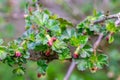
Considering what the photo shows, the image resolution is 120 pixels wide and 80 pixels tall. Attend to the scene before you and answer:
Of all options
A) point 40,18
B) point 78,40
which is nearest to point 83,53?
point 78,40

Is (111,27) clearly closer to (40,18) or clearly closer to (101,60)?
(101,60)

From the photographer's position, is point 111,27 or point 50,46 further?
point 111,27

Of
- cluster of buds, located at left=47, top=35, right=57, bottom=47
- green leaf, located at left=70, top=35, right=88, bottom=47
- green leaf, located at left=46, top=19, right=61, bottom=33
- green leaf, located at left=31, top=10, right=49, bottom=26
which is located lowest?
green leaf, located at left=70, top=35, right=88, bottom=47

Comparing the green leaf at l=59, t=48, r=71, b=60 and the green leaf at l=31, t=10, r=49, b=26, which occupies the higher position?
the green leaf at l=31, t=10, r=49, b=26

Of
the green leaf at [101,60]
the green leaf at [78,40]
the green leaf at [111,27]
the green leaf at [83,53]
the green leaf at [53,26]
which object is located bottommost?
the green leaf at [101,60]

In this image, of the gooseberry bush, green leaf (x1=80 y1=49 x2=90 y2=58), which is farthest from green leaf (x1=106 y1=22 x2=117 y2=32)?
green leaf (x1=80 y1=49 x2=90 y2=58)

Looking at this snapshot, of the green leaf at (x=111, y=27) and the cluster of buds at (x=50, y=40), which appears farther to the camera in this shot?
the green leaf at (x=111, y=27)

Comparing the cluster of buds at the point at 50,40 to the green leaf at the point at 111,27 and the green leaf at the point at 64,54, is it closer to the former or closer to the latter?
the green leaf at the point at 64,54

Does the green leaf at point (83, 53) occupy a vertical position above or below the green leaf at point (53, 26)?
below

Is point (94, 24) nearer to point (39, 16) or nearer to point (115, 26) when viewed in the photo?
point (115, 26)

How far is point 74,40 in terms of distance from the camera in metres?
1.19

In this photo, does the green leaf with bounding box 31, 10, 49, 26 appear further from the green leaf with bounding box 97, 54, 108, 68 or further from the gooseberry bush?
the green leaf with bounding box 97, 54, 108, 68

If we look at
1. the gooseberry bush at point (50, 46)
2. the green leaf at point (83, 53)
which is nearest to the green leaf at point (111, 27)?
the gooseberry bush at point (50, 46)

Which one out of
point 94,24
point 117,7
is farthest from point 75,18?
point 94,24
